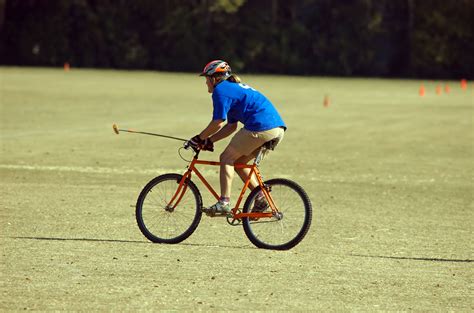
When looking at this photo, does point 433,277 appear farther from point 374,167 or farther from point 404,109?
point 404,109

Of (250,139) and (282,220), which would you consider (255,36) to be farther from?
(282,220)

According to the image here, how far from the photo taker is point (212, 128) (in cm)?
1072

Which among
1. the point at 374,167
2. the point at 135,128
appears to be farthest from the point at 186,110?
the point at 374,167

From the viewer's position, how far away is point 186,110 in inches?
1325

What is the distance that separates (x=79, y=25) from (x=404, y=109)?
40.8m

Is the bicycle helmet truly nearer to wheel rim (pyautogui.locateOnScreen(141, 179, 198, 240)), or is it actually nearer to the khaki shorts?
the khaki shorts

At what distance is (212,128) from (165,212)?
101 centimetres

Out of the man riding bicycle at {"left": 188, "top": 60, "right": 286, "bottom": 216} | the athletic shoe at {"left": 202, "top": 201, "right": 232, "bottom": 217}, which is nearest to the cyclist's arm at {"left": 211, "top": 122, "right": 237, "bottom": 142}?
the man riding bicycle at {"left": 188, "top": 60, "right": 286, "bottom": 216}

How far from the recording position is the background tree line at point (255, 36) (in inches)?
2783

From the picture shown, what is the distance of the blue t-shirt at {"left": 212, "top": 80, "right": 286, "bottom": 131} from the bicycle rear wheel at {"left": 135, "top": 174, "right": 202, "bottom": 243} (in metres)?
0.82

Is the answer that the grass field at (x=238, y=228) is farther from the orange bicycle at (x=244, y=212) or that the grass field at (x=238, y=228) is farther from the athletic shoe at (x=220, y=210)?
the athletic shoe at (x=220, y=210)

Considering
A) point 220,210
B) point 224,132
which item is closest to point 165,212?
point 220,210

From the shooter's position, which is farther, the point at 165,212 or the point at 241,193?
the point at 165,212

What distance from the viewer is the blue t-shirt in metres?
10.7
